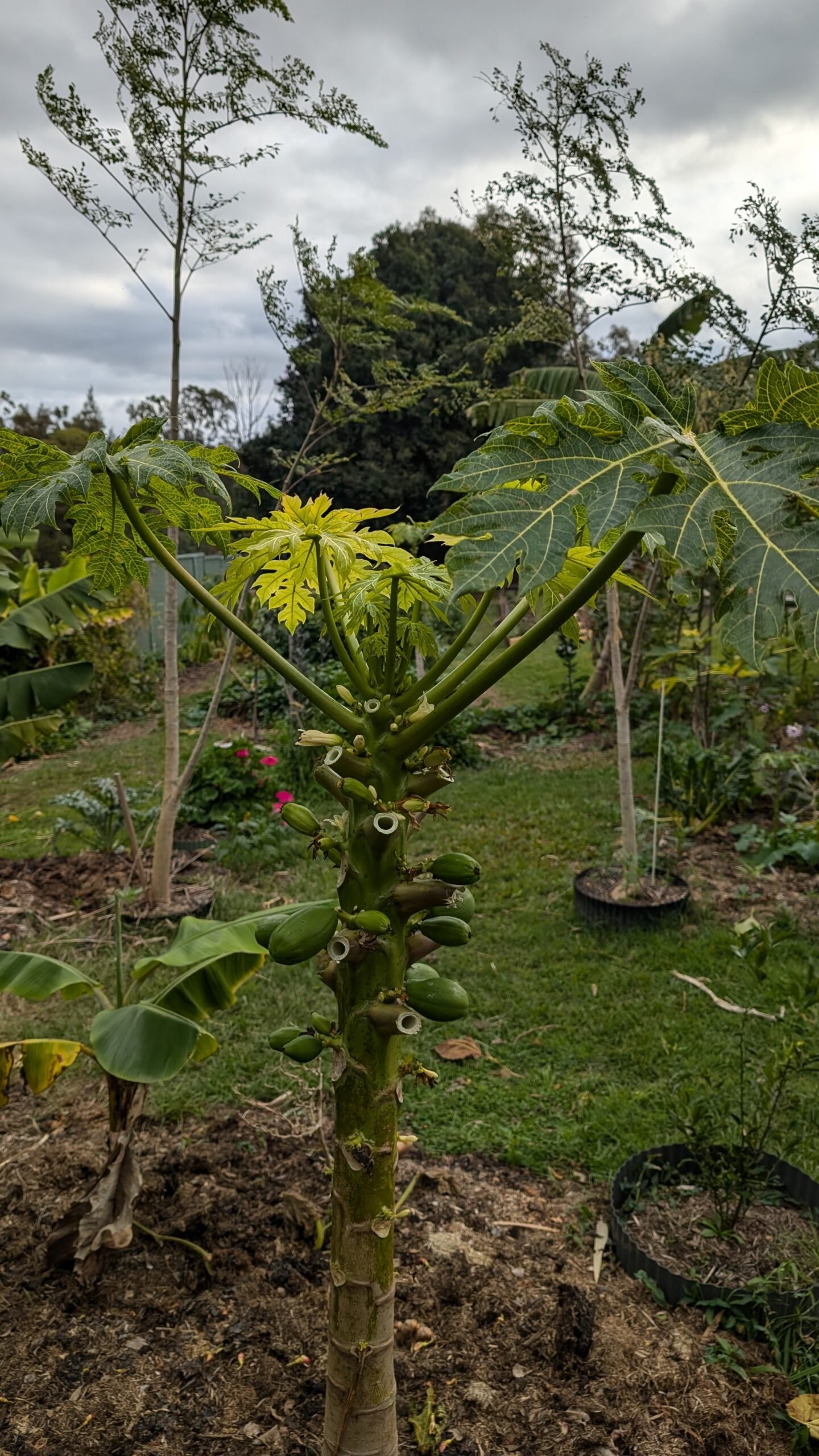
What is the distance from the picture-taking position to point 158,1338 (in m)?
2.34

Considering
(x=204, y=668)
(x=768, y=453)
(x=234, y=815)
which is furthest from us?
(x=204, y=668)

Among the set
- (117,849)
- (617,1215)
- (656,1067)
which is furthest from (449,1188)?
(117,849)

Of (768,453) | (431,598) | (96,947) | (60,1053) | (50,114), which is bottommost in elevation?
(96,947)

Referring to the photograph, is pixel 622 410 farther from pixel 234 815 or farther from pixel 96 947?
pixel 234 815

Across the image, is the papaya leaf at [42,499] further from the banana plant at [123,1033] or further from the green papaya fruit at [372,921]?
the banana plant at [123,1033]

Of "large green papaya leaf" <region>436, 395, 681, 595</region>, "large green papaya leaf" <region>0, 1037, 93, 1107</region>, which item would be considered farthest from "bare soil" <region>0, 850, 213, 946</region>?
"large green papaya leaf" <region>436, 395, 681, 595</region>

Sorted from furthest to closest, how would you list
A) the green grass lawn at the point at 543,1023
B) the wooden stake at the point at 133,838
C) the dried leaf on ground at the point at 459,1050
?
1. the wooden stake at the point at 133,838
2. the dried leaf on ground at the point at 459,1050
3. the green grass lawn at the point at 543,1023

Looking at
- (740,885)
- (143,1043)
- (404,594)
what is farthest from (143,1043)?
(740,885)

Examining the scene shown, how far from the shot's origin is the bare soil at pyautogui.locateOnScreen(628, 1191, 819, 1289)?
2.62m

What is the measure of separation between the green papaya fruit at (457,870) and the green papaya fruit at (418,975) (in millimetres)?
189

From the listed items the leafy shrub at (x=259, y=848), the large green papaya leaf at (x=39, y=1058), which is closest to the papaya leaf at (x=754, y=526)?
the large green papaya leaf at (x=39, y=1058)

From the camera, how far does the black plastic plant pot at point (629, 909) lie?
215 inches

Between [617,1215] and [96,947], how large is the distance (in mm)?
3618

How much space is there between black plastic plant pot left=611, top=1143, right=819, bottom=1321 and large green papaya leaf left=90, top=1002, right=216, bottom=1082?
155 cm
